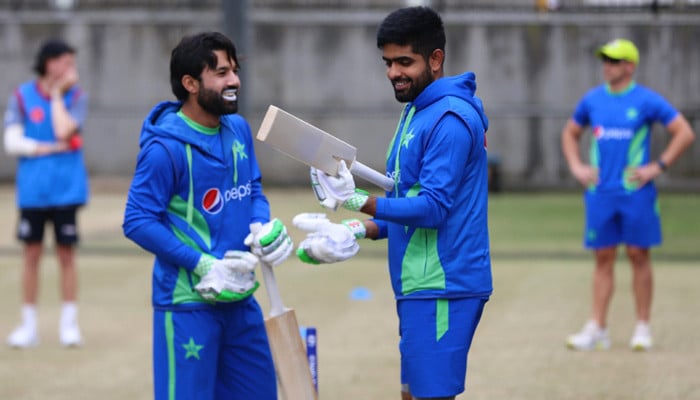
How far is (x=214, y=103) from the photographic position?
17.5 ft

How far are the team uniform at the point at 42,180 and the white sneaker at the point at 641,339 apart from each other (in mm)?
4137

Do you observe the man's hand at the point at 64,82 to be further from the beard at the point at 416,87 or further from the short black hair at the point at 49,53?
the beard at the point at 416,87

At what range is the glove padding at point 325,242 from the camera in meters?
4.84

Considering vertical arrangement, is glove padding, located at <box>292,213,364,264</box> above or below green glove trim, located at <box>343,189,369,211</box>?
below

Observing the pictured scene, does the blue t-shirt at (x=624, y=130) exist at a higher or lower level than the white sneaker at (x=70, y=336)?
higher

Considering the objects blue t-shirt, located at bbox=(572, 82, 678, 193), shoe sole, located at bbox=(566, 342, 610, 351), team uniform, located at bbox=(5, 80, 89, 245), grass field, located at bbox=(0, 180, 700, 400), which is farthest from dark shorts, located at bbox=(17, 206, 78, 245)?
blue t-shirt, located at bbox=(572, 82, 678, 193)

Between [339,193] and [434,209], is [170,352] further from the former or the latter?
[434,209]

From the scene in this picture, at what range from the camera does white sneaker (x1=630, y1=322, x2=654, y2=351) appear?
8.92m

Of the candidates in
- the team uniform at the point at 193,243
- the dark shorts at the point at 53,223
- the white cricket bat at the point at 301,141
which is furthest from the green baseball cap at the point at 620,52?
the white cricket bat at the point at 301,141

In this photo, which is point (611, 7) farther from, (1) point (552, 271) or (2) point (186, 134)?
(2) point (186, 134)

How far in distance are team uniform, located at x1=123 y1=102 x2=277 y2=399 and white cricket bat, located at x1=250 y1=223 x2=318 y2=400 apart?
0.15 metres

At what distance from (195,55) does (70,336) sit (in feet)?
14.7

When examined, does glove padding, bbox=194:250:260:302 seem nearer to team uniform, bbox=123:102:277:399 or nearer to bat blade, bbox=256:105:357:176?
team uniform, bbox=123:102:277:399

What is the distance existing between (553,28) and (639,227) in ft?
40.8
